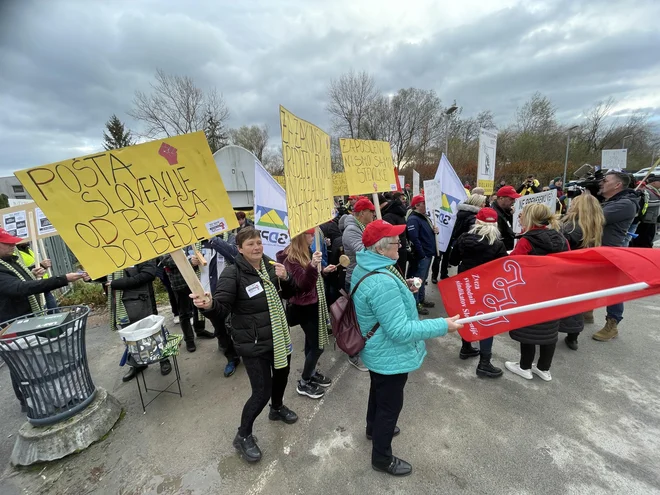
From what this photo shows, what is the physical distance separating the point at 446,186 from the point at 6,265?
641 cm

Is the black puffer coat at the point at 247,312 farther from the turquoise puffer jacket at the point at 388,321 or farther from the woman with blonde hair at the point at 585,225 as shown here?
the woman with blonde hair at the point at 585,225

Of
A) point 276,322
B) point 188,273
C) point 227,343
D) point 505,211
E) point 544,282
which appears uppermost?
point 188,273

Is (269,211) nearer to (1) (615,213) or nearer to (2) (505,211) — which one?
(2) (505,211)

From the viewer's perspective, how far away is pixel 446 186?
5.72 metres

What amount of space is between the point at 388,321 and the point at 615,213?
410 centimetres

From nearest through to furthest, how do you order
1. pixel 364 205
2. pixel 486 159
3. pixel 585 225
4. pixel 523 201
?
1. pixel 585 225
2. pixel 364 205
3. pixel 523 201
4. pixel 486 159

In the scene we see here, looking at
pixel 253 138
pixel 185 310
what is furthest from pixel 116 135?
pixel 185 310

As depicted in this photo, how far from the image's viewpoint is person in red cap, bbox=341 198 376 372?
4121 mm

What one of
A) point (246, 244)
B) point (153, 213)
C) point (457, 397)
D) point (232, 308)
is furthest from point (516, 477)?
point (153, 213)

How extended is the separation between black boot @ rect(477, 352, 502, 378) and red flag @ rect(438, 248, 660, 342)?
0.90 metres

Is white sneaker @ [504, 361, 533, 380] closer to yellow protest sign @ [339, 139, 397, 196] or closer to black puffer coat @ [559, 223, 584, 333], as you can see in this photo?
black puffer coat @ [559, 223, 584, 333]

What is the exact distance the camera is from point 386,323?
198cm

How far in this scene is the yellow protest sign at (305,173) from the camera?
2365mm

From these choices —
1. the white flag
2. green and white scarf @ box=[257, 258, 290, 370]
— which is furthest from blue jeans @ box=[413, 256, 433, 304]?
green and white scarf @ box=[257, 258, 290, 370]
